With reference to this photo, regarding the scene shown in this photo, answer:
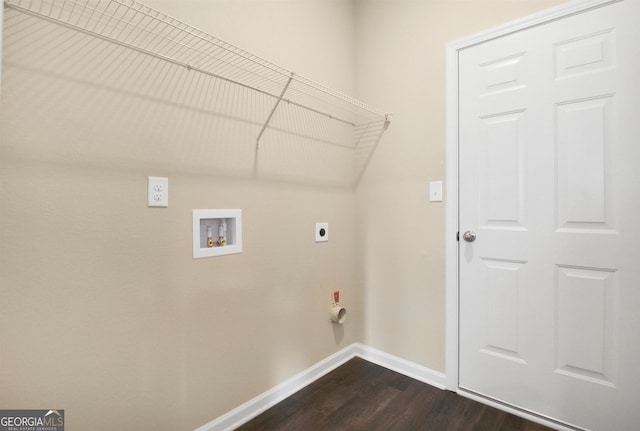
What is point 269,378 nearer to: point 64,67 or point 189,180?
point 189,180

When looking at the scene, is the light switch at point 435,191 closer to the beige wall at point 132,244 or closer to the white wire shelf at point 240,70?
the white wire shelf at point 240,70

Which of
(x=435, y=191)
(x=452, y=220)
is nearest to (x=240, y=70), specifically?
(x=435, y=191)

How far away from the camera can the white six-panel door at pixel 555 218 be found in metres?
1.35

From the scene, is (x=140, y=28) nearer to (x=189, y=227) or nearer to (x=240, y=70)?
(x=240, y=70)

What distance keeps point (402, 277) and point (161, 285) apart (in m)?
1.44

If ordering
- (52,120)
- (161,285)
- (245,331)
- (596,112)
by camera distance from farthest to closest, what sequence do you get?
1. (245,331)
2. (596,112)
3. (161,285)
4. (52,120)

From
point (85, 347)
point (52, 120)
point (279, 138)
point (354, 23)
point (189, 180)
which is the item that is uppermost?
point (354, 23)

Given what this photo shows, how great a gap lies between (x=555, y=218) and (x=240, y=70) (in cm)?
175

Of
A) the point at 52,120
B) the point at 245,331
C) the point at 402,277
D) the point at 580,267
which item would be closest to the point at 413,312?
the point at 402,277

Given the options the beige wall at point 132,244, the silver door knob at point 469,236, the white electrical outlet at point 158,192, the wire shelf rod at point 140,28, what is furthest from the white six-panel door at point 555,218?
the white electrical outlet at point 158,192

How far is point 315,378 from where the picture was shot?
1956 mm

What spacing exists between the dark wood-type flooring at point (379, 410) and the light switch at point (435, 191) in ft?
3.77

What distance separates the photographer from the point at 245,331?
5.21ft

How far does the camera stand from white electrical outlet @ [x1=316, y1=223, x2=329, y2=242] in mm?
1991
